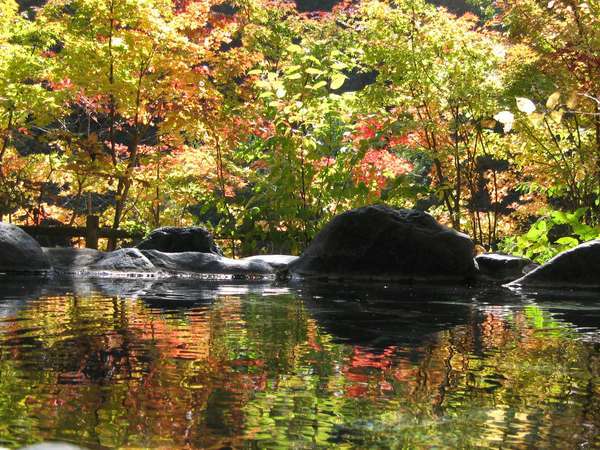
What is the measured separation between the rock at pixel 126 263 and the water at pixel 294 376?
11.1ft

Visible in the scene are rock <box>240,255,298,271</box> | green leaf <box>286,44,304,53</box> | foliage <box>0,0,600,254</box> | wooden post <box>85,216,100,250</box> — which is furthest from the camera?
wooden post <box>85,216,100,250</box>

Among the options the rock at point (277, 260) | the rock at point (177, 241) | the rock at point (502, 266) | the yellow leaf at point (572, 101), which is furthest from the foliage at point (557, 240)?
the yellow leaf at point (572, 101)

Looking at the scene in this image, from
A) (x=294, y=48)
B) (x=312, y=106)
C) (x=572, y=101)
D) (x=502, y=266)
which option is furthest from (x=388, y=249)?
(x=572, y=101)

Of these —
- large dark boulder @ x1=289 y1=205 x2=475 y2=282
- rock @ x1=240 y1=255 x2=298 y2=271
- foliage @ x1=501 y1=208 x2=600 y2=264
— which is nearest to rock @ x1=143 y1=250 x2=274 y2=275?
rock @ x1=240 y1=255 x2=298 y2=271

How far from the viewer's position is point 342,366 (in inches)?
113

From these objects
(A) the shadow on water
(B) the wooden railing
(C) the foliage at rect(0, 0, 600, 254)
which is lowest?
(A) the shadow on water

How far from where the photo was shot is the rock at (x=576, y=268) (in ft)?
24.1

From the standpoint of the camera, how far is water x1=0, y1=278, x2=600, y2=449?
184 cm

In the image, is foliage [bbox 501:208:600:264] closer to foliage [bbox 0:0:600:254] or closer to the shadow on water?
foliage [bbox 0:0:600:254]

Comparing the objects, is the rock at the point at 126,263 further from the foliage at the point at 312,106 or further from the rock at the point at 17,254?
the foliage at the point at 312,106

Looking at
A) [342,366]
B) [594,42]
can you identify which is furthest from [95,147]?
[342,366]

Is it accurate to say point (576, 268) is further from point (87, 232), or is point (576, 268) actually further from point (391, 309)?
point (87, 232)

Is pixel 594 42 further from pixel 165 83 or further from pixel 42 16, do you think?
pixel 42 16

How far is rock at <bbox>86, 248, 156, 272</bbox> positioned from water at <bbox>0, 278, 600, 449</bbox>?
11.1 ft
